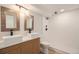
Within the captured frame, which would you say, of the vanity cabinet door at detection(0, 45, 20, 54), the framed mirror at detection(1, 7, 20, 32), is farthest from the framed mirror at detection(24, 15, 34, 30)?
the vanity cabinet door at detection(0, 45, 20, 54)

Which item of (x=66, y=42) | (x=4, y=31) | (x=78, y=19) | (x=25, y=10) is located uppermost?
(x=25, y=10)

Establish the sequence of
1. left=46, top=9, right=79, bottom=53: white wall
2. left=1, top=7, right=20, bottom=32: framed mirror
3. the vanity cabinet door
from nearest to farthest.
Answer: the vanity cabinet door, left=1, top=7, right=20, bottom=32: framed mirror, left=46, top=9, right=79, bottom=53: white wall

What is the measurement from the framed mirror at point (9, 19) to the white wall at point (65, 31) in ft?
4.19

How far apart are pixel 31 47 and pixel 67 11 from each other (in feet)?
5.74

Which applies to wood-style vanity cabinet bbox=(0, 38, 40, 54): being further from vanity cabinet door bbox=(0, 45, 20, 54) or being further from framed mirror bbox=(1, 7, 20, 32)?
framed mirror bbox=(1, 7, 20, 32)

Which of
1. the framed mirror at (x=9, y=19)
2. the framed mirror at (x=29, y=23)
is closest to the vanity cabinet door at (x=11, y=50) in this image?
the framed mirror at (x=9, y=19)

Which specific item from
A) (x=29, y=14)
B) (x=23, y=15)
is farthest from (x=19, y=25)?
(x=29, y=14)

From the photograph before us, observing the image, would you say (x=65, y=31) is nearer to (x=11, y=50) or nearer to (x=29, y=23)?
(x=29, y=23)

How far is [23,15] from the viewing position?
2283mm

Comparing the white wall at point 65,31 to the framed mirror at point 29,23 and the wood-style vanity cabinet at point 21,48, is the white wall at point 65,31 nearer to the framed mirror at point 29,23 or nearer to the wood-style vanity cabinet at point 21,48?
the framed mirror at point 29,23

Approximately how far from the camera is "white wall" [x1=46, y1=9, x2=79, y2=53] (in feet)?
8.92

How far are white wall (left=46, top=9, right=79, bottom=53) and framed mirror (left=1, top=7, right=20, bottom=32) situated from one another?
4.19 feet
